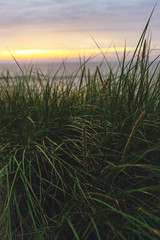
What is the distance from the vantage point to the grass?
1347 mm

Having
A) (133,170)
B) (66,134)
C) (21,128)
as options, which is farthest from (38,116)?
(133,170)

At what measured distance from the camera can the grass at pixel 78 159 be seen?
1.35 meters

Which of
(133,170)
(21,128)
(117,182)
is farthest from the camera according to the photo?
(21,128)

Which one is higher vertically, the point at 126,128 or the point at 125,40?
the point at 125,40

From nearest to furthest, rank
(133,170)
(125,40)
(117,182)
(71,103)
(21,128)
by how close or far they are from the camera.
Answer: (117,182) → (133,170) → (125,40) → (21,128) → (71,103)

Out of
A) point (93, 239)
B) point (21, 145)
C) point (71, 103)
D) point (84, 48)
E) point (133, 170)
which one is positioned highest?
point (84, 48)

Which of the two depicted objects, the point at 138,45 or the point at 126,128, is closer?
the point at 138,45

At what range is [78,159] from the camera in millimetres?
1424

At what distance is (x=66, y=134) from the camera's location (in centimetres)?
173

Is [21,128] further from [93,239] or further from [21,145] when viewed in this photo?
[93,239]

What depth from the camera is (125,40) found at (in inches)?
65.8

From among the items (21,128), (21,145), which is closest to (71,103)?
(21,128)

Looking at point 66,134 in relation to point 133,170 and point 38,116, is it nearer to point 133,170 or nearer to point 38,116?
point 38,116

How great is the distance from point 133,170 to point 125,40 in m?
0.83
